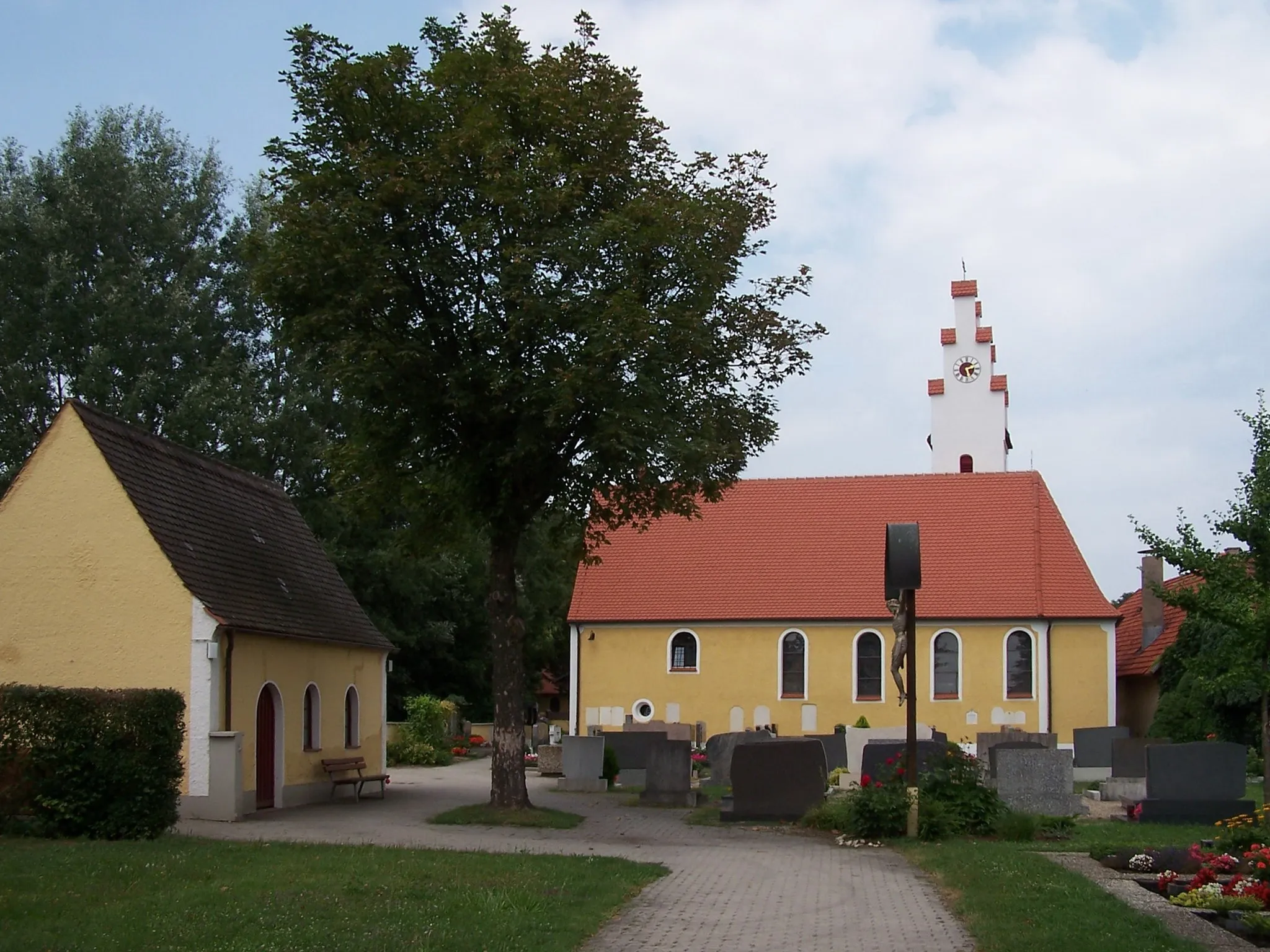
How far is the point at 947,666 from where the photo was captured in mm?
40906

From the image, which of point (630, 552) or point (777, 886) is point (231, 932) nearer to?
point (777, 886)

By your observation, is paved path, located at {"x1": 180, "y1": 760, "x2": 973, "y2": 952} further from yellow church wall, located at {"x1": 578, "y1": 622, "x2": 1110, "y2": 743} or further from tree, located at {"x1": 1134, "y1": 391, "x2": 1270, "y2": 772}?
yellow church wall, located at {"x1": 578, "y1": 622, "x2": 1110, "y2": 743}

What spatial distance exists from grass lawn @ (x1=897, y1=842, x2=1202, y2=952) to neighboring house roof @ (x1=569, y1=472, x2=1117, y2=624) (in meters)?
25.5

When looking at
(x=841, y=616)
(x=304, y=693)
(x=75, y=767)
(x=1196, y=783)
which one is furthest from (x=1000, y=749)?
(x=841, y=616)

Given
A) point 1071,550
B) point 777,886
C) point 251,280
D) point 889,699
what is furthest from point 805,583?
point 777,886

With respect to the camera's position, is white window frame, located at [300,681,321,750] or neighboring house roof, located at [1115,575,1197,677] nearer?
white window frame, located at [300,681,321,750]

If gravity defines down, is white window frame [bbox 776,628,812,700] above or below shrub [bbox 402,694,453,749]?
above

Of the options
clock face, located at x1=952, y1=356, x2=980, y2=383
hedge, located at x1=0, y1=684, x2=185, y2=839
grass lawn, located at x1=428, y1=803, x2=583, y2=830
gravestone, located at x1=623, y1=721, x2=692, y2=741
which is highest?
clock face, located at x1=952, y1=356, x2=980, y2=383

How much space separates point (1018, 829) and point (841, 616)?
77.1ft

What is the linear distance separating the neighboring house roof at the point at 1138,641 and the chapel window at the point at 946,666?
4745 mm

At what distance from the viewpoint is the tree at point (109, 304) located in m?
40.2

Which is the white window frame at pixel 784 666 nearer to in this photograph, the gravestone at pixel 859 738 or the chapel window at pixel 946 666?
the chapel window at pixel 946 666

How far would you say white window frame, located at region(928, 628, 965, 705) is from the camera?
1591 inches

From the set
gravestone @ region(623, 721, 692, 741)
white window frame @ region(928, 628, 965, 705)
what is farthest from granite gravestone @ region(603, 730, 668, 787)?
white window frame @ region(928, 628, 965, 705)
